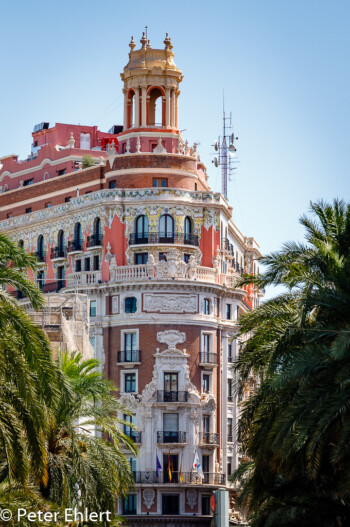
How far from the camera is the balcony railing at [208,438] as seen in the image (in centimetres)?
9138

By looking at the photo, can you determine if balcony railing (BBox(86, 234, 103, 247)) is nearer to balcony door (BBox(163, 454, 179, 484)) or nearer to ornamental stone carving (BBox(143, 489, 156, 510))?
balcony door (BBox(163, 454, 179, 484))

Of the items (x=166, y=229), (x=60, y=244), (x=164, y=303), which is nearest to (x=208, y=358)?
(x=164, y=303)

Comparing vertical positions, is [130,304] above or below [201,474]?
above

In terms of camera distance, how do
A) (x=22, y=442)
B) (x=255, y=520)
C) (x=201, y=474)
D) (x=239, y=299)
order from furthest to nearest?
(x=239, y=299), (x=201, y=474), (x=255, y=520), (x=22, y=442)

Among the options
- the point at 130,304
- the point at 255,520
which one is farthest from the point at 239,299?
the point at 255,520

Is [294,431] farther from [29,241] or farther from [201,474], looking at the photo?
[29,241]

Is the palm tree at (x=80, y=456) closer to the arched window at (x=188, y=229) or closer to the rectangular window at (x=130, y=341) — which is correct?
the rectangular window at (x=130, y=341)

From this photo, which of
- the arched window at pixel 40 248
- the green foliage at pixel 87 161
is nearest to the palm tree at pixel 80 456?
the arched window at pixel 40 248

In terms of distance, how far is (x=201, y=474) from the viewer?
90.6 metres

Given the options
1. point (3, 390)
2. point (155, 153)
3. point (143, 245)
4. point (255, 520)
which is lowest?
point (255, 520)

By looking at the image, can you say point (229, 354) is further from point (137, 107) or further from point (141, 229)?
point (137, 107)

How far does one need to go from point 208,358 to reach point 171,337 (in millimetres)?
3633

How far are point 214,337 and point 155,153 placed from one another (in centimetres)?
1460

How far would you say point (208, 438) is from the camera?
301 feet
